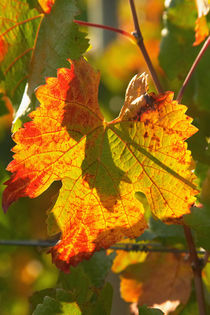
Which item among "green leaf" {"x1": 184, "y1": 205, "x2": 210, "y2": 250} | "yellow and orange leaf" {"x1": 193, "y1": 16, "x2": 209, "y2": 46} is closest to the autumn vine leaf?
"yellow and orange leaf" {"x1": 193, "y1": 16, "x2": 209, "y2": 46}

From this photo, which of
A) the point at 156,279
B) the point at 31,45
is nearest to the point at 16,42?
the point at 31,45

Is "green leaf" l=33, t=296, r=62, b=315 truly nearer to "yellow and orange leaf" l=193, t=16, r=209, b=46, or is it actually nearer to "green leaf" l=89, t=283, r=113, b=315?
"green leaf" l=89, t=283, r=113, b=315

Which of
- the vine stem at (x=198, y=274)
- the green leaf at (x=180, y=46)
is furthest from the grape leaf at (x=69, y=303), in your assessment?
the green leaf at (x=180, y=46)

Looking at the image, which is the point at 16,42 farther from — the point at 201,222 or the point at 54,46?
the point at 201,222

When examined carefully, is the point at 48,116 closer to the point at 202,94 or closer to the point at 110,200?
the point at 110,200

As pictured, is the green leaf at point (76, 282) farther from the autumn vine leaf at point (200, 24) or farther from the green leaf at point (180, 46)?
the autumn vine leaf at point (200, 24)
